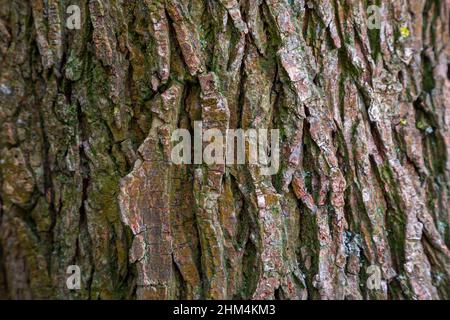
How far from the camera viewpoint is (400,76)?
153cm

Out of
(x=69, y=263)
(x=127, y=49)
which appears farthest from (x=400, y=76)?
(x=69, y=263)

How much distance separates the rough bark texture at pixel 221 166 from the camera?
4.35 ft

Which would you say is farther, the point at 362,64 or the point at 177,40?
the point at 362,64

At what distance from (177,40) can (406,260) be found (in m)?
1.07

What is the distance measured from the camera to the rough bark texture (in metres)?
1.33

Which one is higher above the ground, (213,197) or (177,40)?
(177,40)

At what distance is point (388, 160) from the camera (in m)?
1.48

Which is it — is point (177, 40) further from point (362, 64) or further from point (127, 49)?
point (362, 64)

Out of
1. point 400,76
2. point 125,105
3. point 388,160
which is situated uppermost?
point 400,76

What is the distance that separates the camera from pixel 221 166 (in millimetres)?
1321

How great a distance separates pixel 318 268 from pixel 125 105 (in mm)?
826
